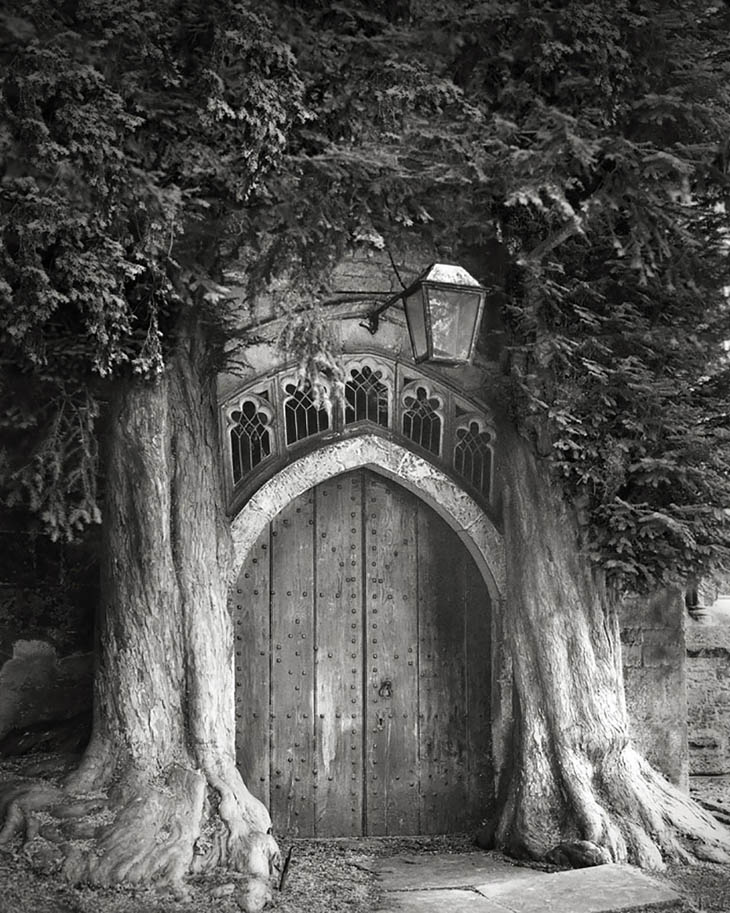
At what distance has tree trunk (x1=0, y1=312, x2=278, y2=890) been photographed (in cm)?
518

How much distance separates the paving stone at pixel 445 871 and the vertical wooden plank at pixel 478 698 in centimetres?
50

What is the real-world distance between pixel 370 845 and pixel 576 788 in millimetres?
1219

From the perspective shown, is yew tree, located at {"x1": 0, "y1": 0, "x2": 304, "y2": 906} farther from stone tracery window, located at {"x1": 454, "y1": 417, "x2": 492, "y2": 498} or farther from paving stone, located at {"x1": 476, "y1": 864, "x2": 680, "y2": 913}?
stone tracery window, located at {"x1": 454, "y1": 417, "x2": 492, "y2": 498}

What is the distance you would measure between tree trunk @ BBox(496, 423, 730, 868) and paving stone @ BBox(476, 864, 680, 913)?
27cm

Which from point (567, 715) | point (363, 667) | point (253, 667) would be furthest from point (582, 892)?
point (253, 667)

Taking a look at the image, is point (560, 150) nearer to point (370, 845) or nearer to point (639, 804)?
point (639, 804)

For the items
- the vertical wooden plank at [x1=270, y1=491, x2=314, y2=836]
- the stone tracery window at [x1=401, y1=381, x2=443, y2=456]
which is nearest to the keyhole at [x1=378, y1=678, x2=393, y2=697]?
the vertical wooden plank at [x1=270, y1=491, x2=314, y2=836]

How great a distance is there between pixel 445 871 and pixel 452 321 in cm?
278

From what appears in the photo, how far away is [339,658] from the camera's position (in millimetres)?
6574

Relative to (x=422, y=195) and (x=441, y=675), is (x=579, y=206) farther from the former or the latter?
(x=441, y=675)

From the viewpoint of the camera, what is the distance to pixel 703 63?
19.6 feet

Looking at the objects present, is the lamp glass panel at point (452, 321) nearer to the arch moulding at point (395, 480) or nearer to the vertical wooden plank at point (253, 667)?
the arch moulding at point (395, 480)

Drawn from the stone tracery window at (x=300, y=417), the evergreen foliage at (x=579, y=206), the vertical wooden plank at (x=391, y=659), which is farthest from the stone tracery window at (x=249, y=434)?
the evergreen foliage at (x=579, y=206)

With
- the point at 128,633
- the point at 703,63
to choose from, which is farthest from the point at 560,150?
the point at 128,633
